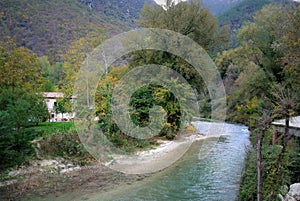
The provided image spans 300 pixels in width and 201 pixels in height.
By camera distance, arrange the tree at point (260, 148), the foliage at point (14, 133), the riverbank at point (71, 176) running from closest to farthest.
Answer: the tree at point (260, 148)
the riverbank at point (71, 176)
the foliage at point (14, 133)

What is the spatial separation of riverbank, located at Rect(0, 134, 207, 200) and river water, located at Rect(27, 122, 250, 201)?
0.61 m

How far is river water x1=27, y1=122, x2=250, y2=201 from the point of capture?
9.20 metres

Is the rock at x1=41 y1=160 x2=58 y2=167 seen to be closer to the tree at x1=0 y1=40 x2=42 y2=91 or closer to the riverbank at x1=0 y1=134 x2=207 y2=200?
the riverbank at x1=0 y1=134 x2=207 y2=200

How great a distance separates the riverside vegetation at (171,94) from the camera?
7.65 metres

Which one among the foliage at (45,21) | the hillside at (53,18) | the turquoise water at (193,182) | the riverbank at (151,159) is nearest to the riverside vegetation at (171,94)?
the riverbank at (151,159)

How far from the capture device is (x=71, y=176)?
11.5 metres

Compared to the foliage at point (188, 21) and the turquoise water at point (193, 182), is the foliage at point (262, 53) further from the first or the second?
the turquoise water at point (193, 182)

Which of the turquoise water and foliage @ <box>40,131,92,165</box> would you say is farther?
foliage @ <box>40,131,92,165</box>

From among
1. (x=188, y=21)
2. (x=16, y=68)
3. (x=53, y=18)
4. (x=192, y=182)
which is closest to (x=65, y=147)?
(x=192, y=182)

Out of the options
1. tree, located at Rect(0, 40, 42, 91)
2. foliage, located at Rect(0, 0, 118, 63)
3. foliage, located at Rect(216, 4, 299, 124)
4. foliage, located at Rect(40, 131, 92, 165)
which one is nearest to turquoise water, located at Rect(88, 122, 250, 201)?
foliage, located at Rect(40, 131, 92, 165)

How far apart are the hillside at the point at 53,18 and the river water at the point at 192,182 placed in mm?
29082

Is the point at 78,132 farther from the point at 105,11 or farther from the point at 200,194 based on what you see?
the point at 105,11

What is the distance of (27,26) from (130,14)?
15.6 meters

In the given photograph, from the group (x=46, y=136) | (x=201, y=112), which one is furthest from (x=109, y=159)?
Answer: (x=201, y=112)
